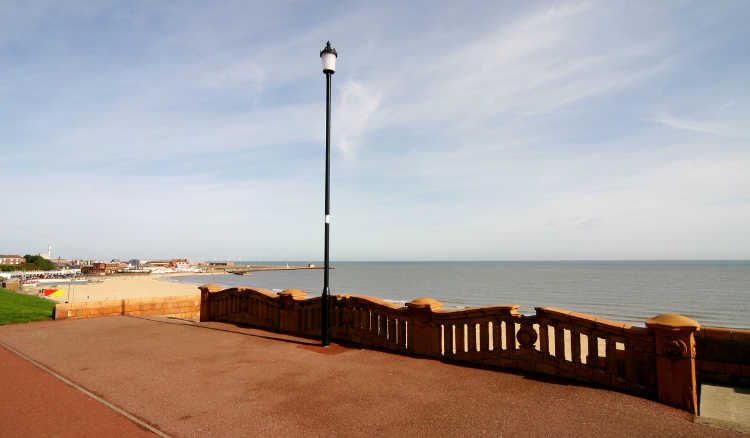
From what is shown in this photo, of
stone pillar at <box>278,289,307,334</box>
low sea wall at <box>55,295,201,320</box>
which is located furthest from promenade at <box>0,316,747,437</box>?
low sea wall at <box>55,295,201,320</box>

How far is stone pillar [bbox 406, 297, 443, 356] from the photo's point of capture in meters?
7.24

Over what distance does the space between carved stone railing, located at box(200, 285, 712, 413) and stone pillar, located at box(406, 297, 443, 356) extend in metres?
0.02

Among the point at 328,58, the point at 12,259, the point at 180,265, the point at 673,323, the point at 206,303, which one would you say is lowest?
the point at 180,265

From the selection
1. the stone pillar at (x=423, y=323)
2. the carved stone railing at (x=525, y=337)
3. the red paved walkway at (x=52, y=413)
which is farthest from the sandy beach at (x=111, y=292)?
the stone pillar at (x=423, y=323)

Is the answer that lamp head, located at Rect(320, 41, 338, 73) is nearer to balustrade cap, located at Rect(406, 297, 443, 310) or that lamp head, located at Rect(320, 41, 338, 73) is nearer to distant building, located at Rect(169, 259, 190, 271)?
balustrade cap, located at Rect(406, 297, 443, 310)

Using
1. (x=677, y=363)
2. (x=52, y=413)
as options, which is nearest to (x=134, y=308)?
(x=52, y=413)

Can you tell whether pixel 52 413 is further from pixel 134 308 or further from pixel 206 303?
pixel 134 308

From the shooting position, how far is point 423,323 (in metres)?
7.34

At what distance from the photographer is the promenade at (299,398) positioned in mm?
4297

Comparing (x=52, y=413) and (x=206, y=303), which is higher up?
(x=206, y=303)

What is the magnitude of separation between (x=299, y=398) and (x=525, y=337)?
3.52 metres

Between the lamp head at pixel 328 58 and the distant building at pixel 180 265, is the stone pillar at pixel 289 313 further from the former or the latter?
the distant building at pixel 180 265

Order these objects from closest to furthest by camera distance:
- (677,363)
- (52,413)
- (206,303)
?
1. (52,413)
2. (677,363)
3. (206,303)

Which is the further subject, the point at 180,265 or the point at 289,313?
the point at 180,265
